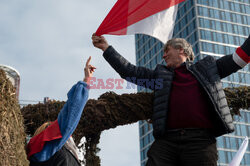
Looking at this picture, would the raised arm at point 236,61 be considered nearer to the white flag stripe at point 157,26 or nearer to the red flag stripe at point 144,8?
the white flag stripe at point 157,26

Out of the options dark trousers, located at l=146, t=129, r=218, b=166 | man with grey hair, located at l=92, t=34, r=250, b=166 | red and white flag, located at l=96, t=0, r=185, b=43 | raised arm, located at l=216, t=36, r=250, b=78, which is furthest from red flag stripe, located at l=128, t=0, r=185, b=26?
dark trousers, located at l=146, t=129, r=218, b=166

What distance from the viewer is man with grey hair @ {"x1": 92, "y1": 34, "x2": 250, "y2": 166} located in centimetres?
374

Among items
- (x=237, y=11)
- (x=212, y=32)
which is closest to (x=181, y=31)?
(x=212, y=32)

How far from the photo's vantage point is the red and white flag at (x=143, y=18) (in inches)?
200

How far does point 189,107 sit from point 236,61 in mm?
680

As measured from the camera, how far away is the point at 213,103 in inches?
151

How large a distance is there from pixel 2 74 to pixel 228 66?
213 centimetres

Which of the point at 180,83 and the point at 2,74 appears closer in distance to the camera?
the point at 2,74

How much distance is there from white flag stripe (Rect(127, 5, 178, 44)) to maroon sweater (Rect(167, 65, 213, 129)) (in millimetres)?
1237

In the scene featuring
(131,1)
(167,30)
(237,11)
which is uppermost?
(237,11)

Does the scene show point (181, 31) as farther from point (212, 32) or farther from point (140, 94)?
point (140, 94)

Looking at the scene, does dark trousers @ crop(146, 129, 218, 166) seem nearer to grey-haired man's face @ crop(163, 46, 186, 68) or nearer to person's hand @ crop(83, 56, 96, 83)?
grey-haired man's face @ crop(163, 46, 186, 68)

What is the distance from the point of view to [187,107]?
3.85m

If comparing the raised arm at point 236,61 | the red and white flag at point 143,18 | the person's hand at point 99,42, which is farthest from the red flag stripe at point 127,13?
the raised arm at point 236,61
